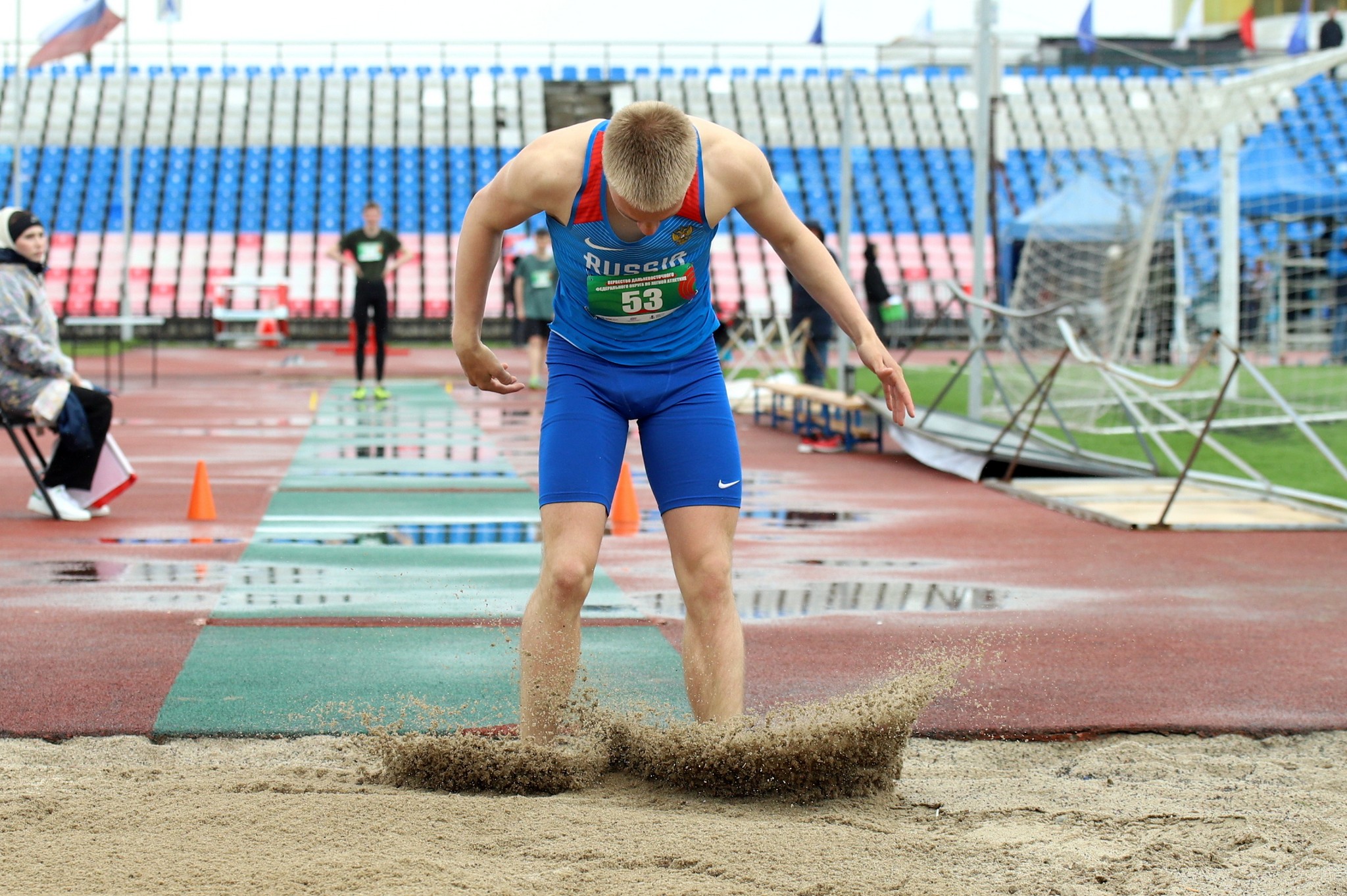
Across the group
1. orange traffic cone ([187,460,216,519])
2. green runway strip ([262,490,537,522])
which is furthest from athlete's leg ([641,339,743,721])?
orange traffic cone ([187,460,216,519])

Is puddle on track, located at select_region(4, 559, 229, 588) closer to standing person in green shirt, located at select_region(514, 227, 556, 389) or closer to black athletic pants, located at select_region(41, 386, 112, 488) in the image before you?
black athletic pants, located at select_region(41, 386, 112, 488)

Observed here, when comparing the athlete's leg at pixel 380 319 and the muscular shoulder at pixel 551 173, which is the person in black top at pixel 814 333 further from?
the muscular shoulder at pixel 551 173

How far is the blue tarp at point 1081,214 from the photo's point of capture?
2422 centimetres

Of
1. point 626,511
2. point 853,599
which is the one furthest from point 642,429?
point 626,511

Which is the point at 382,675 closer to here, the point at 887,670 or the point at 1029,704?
the point at 887,670

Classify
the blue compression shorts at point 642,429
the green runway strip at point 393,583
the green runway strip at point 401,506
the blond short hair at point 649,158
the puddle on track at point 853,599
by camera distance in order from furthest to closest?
the green runway strip at point 401,506, the puddle on track at point 853,599, the green runway strip at point 393,583, the blue compression shorts at point 642,429, the blond short hair at point 649,158

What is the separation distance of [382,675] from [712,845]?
81.0 inches

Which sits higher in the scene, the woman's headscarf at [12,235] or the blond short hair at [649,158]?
the blond short hair at [649,158]

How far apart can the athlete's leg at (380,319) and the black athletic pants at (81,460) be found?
754 cm

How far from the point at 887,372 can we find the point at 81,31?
29.5 metres

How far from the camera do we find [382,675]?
5.12 meters

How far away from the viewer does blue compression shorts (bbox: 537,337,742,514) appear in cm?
393

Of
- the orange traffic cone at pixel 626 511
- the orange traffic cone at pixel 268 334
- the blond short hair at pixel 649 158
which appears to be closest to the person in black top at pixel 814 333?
the orange traffic cone at pixel 626 511

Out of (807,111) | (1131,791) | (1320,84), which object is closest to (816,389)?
(1131,791)
